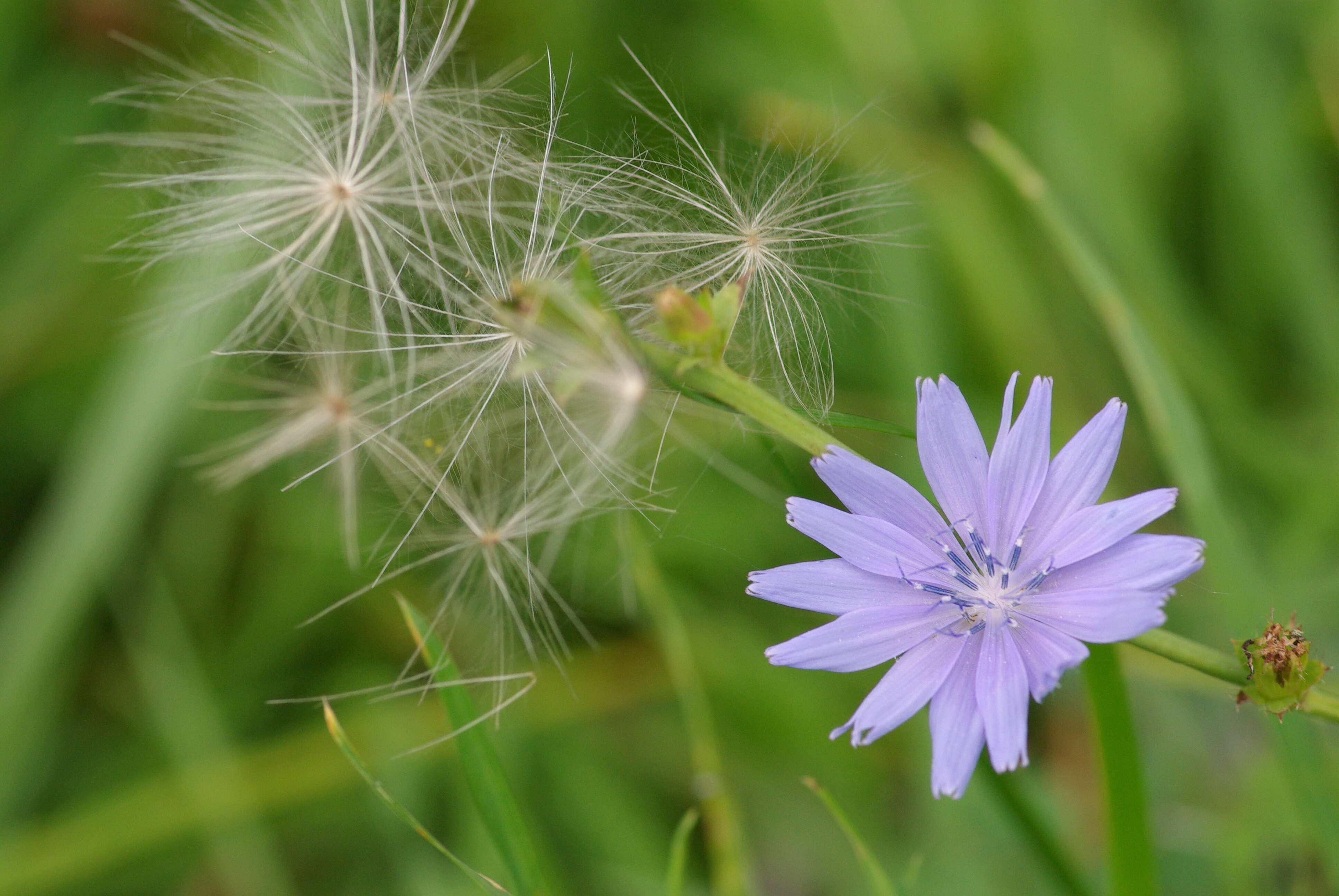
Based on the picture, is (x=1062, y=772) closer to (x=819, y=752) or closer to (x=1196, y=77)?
(x=819, y=752)

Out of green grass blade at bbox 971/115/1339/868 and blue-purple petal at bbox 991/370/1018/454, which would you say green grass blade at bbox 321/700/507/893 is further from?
green grass blade at bbox 971/115/1339/868

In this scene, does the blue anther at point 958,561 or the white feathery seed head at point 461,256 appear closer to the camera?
the blue anther at point 958,561

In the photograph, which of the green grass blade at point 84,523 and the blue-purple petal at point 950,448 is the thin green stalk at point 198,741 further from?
the blue-purple petal at point 950,448

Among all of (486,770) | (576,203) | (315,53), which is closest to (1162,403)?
(576,203)

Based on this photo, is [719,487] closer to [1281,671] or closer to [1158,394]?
[1158,394]

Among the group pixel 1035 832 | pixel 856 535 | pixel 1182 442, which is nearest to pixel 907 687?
pixel 856 535

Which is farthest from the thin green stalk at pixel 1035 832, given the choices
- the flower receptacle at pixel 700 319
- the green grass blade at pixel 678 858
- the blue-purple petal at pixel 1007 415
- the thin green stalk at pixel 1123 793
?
the flower receptacle at pixel 700 319
